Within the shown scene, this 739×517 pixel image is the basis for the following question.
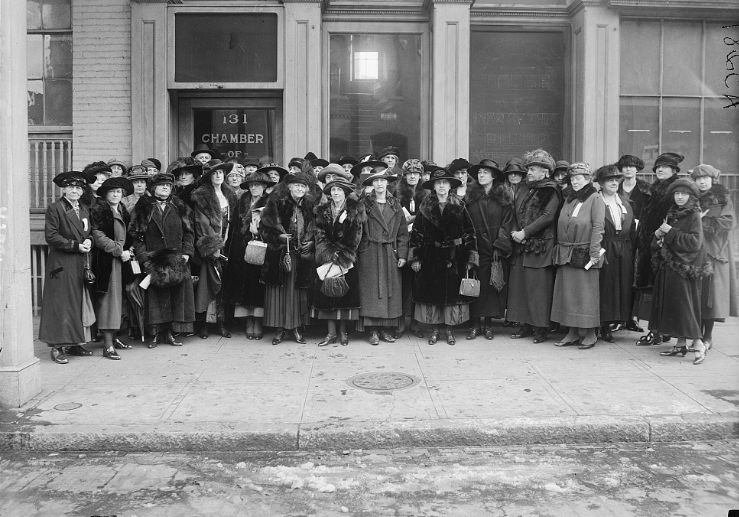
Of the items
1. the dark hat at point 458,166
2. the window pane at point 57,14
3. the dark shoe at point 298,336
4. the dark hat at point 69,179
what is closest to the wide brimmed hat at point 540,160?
the dark hat at point 458,166

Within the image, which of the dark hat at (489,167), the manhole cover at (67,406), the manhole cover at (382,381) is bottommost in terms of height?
the manhole cover at (67,406)

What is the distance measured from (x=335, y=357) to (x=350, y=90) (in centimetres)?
549

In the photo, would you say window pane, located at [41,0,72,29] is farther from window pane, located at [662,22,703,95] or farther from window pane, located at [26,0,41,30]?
window pane, located at [662,22,703,95]

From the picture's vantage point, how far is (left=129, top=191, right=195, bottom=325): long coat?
8539 millimetres

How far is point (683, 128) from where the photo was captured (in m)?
12.0

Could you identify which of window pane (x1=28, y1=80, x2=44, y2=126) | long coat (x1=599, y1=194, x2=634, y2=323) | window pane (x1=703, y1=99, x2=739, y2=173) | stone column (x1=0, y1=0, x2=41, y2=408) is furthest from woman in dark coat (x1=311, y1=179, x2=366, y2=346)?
window pane (x1=703, y1=99, x2=739, y2=173)

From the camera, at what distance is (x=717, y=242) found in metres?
8.27

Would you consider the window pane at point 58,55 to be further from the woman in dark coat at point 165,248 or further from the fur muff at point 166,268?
the fur muff at point 166,268

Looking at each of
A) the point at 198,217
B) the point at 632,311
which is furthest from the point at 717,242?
the point at 198,217

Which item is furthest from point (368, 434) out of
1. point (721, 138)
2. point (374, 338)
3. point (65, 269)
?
point (721, 138)

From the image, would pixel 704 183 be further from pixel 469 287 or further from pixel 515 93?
pixel 515 93

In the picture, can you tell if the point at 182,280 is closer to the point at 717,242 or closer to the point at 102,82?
the point at 102,82

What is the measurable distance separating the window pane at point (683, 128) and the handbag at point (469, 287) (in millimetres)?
5273

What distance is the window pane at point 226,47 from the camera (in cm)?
1163
